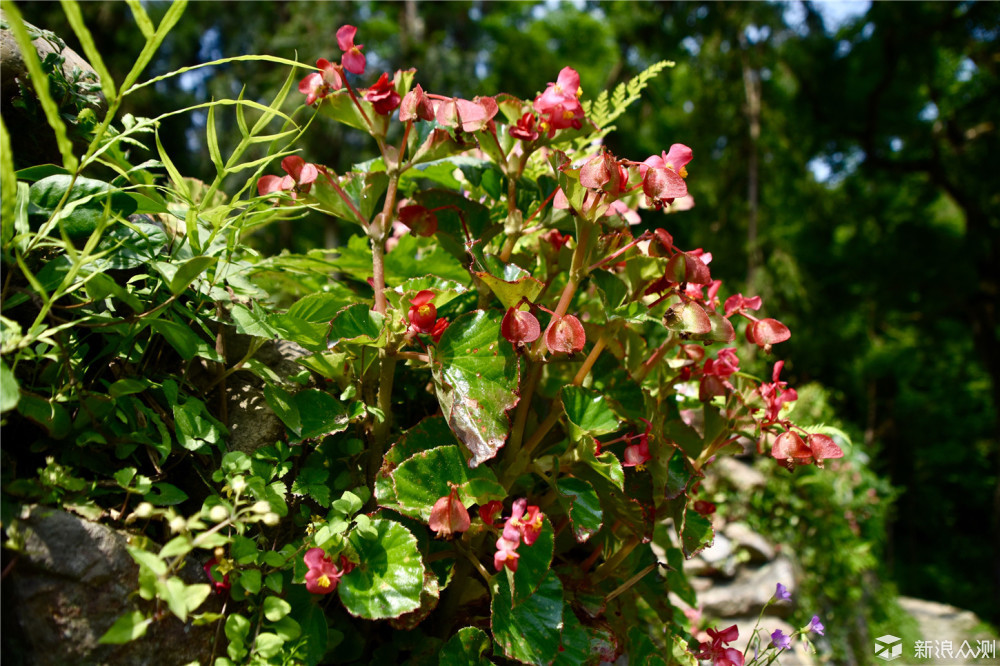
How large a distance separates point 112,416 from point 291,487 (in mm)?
185

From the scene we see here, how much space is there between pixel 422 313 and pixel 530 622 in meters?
0.31

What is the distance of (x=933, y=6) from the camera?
5.50m

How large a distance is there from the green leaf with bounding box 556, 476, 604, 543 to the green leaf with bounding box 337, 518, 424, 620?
0.15 metres

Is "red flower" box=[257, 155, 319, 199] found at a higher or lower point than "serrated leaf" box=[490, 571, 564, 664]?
higher

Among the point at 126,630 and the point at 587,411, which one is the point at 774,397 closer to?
the point at 587,411

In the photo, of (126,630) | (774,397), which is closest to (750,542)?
(774,397)

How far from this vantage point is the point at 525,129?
64 centimetres

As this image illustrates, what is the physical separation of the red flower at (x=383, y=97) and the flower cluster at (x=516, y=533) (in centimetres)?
42

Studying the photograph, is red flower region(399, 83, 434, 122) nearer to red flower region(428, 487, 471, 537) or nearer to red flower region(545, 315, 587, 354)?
red flower region(545, 315, 587, 354)

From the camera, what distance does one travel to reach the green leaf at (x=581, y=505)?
0.58 meters

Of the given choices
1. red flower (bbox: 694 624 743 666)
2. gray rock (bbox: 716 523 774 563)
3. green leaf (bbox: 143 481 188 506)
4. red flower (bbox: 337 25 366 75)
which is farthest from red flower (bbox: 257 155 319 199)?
gray rock (bbox: 716 523 774 563)

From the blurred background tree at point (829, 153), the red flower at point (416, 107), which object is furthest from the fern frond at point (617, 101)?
the blurred background tree at point (829, 153)

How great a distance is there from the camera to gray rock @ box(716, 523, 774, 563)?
100 inches

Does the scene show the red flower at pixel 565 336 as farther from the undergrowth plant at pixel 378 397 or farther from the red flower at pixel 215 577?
the red flower at pixel 215 577
